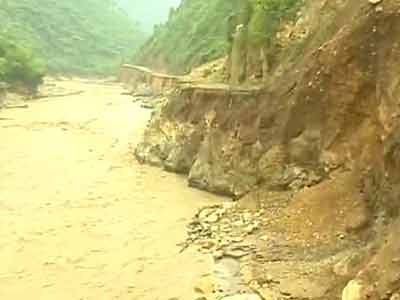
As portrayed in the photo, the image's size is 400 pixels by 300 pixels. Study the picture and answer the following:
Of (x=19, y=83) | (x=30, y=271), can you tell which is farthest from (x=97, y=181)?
(x=19, y=83)

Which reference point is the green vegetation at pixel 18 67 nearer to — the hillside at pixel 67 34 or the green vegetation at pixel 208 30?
the green vegetation at pixel 208 30

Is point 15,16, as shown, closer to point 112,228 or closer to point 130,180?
point 130,180

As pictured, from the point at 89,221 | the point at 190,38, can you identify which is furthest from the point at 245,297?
the point at 190,38

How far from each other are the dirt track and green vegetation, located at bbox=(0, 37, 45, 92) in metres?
21.3

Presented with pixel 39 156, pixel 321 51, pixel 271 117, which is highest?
pixel 321 51

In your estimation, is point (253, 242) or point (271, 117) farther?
point (271, 117)

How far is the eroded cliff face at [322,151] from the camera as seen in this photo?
62.4 feet

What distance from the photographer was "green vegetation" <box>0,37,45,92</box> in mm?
68431

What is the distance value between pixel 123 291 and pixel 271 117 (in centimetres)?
1069

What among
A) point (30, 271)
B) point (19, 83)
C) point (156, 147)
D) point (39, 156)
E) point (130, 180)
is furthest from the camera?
point (19, 83)

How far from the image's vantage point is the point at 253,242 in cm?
2284

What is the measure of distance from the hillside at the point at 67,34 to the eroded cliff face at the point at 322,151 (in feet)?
216

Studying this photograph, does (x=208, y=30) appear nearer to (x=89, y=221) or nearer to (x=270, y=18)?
(x=270, y=18)

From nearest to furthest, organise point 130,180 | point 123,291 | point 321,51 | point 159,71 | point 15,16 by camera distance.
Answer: point 123,291 → point 321,51 → point 130,180 → point 159,71 → point 15,16
